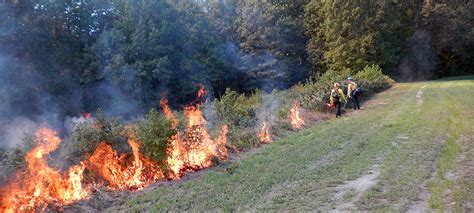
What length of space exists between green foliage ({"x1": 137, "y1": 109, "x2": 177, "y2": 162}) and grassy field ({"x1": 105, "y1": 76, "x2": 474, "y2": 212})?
81 cm

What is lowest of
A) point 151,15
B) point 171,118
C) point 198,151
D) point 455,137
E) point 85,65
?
point 455,137

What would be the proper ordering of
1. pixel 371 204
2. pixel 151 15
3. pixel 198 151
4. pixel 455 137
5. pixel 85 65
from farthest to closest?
pixel 151 15 < pixel 85 65 < pixel 455 137 < pixel 198 151 < pixel 371 204

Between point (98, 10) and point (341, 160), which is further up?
point (98, 10)

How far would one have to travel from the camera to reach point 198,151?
1035 cm

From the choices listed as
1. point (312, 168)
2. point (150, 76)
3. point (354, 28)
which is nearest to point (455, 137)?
point (312, 168)

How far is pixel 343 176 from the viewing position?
8.62 m

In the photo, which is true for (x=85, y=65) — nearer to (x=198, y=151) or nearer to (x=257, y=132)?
(x=257, y=132)

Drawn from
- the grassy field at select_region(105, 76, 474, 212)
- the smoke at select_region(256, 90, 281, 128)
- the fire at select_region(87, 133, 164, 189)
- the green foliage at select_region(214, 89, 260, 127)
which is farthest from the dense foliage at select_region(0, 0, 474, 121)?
the grassy field at select_region(105, 76, 474, 212)

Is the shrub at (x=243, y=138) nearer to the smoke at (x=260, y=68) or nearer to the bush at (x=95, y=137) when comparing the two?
the bush at (x=95, y=137)

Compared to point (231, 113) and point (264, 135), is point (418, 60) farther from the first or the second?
point (264, 135)

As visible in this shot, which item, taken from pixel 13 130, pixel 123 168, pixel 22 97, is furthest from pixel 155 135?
pixel 22 97

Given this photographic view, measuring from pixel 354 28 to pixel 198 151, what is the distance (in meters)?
36.8

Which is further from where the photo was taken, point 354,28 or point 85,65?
point 354,28

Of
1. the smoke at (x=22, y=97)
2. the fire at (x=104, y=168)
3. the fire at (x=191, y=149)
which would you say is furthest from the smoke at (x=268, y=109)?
the smoke at (x=22, y=97)
